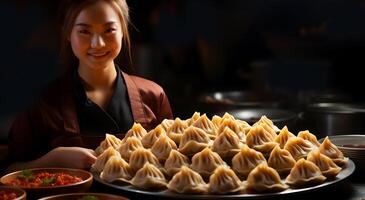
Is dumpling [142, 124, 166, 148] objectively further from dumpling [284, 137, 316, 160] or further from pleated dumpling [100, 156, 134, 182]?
dumpling [284, 137, 316, 160]

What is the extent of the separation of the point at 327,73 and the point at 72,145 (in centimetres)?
354

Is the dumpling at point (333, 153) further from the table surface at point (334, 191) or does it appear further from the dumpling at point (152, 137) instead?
the dumpling at point (152, 137)

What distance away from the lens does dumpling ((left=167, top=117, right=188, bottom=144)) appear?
253cm

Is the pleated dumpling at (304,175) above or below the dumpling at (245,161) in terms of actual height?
below

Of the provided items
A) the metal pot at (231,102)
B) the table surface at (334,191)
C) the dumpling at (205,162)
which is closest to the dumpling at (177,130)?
the dumpling at (205,162)

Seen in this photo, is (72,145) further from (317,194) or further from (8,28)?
(8,28)

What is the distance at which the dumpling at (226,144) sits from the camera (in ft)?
7.82

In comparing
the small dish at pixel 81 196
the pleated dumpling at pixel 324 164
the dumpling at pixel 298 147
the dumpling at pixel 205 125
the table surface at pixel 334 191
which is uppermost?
the dumpling at pixel 205 125

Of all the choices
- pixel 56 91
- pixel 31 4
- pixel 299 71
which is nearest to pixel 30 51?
pixel 31 4

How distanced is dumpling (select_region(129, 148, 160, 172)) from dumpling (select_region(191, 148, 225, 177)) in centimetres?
15

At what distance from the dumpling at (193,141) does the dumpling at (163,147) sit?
4 centimetres

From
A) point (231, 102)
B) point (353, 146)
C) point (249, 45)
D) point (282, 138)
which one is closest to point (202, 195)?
point (282, 138)

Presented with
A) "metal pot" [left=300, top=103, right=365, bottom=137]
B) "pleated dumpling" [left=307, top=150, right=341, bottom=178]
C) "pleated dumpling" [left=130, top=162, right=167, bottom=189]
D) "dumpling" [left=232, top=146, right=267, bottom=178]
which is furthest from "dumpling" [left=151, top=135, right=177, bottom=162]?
"metal pot" [left=300, top=103, right=365, bottom=137]

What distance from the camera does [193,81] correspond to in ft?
20.9
